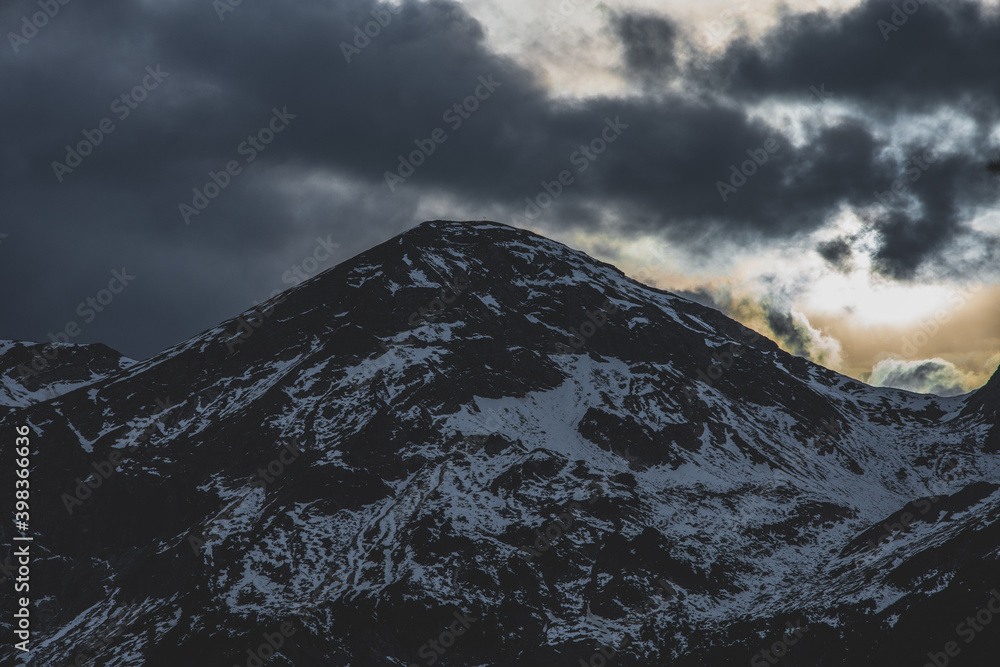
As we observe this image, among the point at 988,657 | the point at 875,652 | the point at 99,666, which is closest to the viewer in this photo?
the point at 988,657

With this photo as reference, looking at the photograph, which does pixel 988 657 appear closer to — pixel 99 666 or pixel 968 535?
pixel 968 535

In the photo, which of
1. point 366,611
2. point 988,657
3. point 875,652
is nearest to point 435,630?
point 366,611

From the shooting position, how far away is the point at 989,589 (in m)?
174

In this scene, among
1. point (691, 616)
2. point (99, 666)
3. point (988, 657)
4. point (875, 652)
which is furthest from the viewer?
point (691, 616)

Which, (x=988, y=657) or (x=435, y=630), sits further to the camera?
(x=435, y=630)

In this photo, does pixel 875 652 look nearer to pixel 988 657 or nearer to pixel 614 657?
pixel 988 657

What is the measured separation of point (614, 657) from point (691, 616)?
1838 centimetres

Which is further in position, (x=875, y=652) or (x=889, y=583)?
(x=889, y=583)

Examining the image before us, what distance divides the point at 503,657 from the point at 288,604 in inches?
1496

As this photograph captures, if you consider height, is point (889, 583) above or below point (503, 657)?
above

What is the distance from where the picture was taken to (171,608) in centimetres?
19925

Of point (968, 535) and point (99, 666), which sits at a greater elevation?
point (968, 535)

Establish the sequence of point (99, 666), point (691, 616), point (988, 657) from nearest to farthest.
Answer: point (988, 657)
point (99, 666)
point (691, 616)

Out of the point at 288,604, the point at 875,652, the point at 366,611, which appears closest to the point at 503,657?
the point at 366,611
